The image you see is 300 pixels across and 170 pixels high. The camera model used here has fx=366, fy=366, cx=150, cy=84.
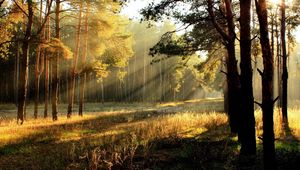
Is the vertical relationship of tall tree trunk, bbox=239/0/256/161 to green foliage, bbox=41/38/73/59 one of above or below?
below

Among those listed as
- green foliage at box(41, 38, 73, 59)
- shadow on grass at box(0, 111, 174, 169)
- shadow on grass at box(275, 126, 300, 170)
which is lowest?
shadow on grass at box(0, 111, 174, 169)

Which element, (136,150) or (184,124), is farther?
(184,124)

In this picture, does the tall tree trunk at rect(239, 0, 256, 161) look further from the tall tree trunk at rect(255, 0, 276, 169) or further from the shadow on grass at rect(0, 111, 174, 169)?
the shadow on grass at rect(0, 111, 174, 169)

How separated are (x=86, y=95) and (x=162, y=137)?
160 feet

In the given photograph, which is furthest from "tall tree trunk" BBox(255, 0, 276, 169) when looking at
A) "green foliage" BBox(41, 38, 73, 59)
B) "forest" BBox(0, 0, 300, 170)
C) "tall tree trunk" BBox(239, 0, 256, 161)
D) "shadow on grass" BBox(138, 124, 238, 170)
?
"green foliage" BBox(41, 38, 73, 59)

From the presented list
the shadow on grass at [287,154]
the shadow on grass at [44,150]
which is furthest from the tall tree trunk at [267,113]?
the shadow on grass at [44,150]

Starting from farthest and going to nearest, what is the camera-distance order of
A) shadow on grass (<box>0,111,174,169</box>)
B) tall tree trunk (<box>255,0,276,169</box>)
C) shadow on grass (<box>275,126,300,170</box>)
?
shadow on grass (<box>0,111,174,169</box>) → shadow on grass (<box>275,126,300,170</box>) → tall tree trunk (<box>255,0,276,169</box>)

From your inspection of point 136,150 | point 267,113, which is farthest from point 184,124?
point 267,113

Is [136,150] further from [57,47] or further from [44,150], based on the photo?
[57,47]

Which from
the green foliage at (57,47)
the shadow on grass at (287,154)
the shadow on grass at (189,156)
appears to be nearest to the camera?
the shadow on grass at (287,154)

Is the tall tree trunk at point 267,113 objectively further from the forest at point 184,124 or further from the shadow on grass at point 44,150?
the shadow on grass at point 44,150

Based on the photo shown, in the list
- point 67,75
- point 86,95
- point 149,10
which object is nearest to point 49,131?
point 149,10

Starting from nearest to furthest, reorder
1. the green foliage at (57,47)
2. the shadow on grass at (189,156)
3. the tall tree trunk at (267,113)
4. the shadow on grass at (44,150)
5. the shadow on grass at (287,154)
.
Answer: the tall tree trunk at (267,113), the shadow on grass at (287,154), the shadow on grass at (189,156), the shadow on grass at (44,150), the green foliage at (57,47)

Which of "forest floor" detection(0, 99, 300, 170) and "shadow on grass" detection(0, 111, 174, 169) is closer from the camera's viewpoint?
"forest floor" detection(0, 99, 300, 170)
